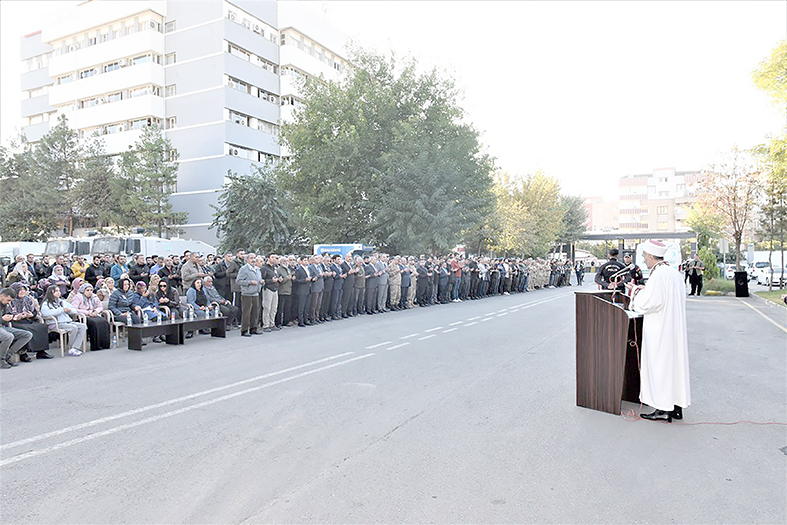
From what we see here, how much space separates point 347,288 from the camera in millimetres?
17875

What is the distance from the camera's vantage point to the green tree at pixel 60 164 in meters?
45.8

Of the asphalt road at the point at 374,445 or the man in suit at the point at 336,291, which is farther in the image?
the man in suit at the point at 336,291

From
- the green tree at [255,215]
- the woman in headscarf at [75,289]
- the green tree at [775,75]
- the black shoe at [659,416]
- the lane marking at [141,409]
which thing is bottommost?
the lane marking at [141,409]

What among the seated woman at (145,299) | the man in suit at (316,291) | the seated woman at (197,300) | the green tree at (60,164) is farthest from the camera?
the green tree at (60,164)

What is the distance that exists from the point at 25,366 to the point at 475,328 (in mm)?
9709

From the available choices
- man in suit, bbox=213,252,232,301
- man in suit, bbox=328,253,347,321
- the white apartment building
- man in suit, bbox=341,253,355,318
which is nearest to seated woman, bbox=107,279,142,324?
man in suit, bbox=213,252,232,301

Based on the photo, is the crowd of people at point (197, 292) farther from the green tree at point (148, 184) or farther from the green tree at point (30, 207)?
the green tree at point (30, 207)

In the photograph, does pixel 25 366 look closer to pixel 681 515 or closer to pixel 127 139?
pixel 681 515

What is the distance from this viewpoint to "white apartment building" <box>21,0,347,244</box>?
44.9m

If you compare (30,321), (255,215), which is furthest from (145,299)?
(255,215)

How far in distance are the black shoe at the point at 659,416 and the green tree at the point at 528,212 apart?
41078mm

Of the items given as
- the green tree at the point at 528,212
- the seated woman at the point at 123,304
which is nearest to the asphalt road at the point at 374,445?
the seated woman at the point at 123,304

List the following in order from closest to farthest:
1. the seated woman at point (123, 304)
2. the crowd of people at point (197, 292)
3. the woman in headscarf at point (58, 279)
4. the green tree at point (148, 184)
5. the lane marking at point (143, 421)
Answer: the lane marking at point (143, 421)
the crowd of people at point (197, 292)
the woman in headscarf at point (58, 279)
the seated woman at point (123, 304)
the green tree at point (148, 184)

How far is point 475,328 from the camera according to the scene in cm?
1416
